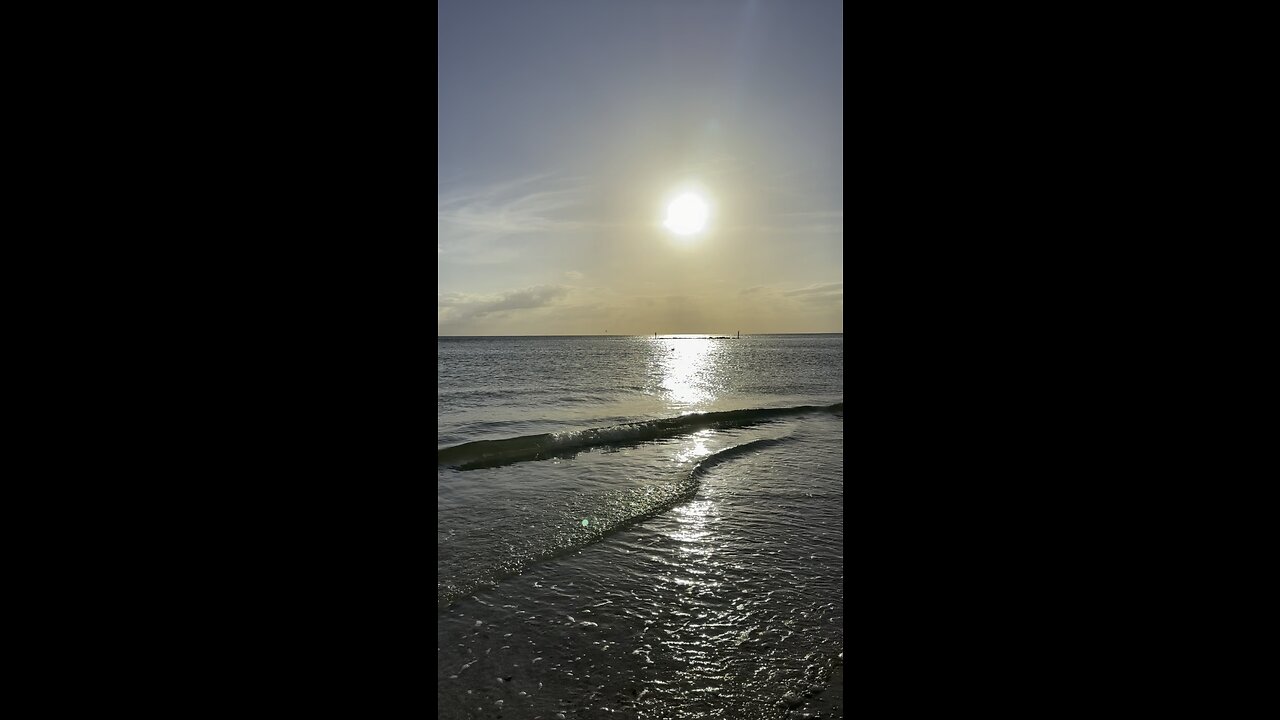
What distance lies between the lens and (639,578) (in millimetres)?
5320

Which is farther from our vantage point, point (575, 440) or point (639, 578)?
point (575, 440)

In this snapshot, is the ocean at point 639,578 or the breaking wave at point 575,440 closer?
the ocean at point 639,578

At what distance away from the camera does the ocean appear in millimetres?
3527

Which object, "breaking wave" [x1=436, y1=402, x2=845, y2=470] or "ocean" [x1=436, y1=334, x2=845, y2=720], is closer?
"ocean" [x1=436, y1=334, x2=845, y2=720]

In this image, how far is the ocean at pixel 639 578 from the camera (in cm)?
353
